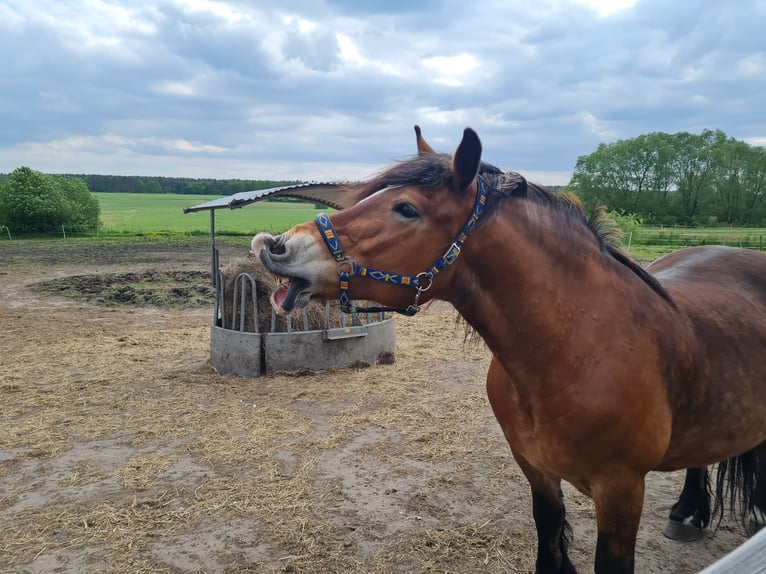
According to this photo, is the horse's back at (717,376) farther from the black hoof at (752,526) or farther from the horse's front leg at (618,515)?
the black hoof at (752,526)

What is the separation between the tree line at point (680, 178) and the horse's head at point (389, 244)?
3512 centimetres

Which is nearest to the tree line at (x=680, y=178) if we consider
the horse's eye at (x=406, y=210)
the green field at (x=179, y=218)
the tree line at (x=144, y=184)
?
the green field at (x=179, y=218)

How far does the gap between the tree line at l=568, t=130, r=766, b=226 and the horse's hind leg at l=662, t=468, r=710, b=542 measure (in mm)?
33432

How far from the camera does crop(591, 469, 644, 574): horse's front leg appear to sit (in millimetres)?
1930

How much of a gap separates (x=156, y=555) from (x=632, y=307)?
3009 mm

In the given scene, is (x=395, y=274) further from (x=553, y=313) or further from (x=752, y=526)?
(x=752, y=526)

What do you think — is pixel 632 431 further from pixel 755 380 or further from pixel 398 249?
pixel 398 249

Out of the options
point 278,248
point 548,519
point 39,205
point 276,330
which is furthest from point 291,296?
point 39,205

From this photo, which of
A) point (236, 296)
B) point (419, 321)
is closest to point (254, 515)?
point (236, 296)

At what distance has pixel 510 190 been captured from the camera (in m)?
1.83

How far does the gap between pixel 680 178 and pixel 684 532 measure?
40.0 meters

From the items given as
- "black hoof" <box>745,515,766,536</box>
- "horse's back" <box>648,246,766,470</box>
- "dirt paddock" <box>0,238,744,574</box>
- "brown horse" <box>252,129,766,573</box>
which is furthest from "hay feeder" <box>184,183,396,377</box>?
"brown horse" <box>252,129,766,573</box>

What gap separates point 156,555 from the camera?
303 centimetres

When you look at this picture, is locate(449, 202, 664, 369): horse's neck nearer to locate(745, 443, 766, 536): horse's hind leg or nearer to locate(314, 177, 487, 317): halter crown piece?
locate(314, 177, 487, 317): halter crown piece
